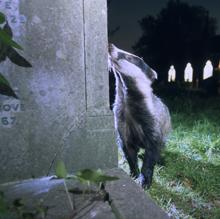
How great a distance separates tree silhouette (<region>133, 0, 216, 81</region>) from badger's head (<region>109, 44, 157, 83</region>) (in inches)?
1014

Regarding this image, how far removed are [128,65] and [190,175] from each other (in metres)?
1.54

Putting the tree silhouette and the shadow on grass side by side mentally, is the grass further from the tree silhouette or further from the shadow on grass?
the tree silhouette

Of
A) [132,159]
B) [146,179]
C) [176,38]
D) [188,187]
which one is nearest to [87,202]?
[146,179]

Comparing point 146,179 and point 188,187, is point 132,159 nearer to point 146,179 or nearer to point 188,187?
point 146,179

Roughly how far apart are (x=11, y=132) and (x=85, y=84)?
2.04ft

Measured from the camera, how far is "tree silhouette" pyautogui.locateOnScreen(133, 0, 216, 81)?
29.6 meters

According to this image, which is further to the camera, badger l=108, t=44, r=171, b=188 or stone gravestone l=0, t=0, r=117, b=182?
badger l=108, t=44, r=171, b=188

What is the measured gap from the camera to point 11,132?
267cm

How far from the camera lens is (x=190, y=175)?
443cm

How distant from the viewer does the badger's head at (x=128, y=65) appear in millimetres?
3656

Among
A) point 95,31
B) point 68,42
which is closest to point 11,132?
point 68,42

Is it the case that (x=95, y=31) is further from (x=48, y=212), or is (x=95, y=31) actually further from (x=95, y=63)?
(x=48, y=212)

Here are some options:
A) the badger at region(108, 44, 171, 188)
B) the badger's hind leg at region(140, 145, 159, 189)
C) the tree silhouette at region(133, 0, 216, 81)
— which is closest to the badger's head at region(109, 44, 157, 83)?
the badger at region(108, 44, 171, 188)

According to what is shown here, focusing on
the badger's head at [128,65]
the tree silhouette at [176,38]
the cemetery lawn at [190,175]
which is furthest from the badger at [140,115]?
the tree silhouette at [176,38]
